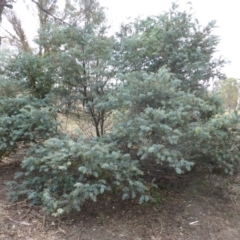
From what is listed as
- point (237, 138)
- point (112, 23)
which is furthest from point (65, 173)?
point (112, 23)

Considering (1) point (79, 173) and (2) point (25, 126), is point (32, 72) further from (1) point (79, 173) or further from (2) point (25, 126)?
(1) point (79, 173)

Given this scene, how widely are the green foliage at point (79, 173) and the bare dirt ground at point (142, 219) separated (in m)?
0.19

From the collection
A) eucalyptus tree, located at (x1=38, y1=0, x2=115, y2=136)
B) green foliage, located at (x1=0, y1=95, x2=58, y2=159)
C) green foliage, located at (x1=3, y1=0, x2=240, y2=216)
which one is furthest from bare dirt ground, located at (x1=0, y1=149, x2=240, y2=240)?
eucalyptus tree, located at (x1=38, y1=0, x2=115, y2=136)

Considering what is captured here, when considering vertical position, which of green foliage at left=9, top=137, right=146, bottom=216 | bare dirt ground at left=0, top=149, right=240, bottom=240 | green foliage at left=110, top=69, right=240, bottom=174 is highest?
green foliage at left=110, top=69, right=240, bottom=174

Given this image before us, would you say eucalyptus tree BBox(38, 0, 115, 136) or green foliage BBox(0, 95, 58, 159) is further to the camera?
eucalyptus tree BBox(38, 0, 115, 136)

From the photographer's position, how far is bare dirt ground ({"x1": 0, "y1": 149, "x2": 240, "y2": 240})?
2287 millimetres

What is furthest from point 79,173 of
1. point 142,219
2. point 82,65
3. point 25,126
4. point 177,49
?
point 177,49

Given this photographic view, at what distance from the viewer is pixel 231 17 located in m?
5.23

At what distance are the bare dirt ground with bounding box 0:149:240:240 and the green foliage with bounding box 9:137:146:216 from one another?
0.63 feet

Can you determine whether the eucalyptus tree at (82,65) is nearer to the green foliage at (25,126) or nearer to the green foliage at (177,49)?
the green foliage at (177,49)

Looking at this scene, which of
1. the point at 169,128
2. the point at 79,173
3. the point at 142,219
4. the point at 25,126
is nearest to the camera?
the point at 169,128

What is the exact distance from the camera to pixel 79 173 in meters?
2.39

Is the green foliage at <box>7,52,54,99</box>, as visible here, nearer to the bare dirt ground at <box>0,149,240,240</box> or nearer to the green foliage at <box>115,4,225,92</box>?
the green foliage at <box>115,4,225,92</box>

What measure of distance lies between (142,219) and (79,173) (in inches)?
30.8
